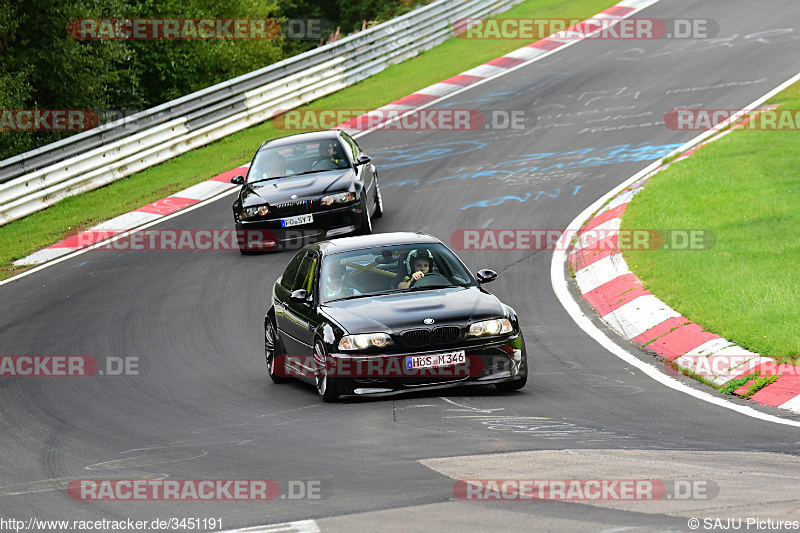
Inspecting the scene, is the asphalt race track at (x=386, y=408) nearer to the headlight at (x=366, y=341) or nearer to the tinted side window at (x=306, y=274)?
the headlight at (x=366, y=341)

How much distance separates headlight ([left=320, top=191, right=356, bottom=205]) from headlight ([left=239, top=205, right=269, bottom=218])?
3.00ft

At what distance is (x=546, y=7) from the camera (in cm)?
3388

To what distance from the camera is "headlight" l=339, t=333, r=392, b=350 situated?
959cm

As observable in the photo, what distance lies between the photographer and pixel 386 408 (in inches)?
369

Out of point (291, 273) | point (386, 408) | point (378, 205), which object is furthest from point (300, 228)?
point (386, 408)

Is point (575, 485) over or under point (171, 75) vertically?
under

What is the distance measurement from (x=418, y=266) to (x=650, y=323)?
109 inches

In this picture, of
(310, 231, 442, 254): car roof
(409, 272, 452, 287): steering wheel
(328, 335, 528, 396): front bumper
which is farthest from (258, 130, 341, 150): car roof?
(328, 335, 528, 396): front bumper

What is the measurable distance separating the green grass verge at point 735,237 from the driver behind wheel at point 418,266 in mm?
2809

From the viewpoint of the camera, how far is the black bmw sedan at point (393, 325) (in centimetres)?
960

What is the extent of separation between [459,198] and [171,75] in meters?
14.8

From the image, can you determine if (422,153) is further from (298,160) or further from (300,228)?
(300,228)

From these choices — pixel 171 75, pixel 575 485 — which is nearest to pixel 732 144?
pixel 575 485

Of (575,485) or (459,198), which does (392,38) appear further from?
(575,485)
